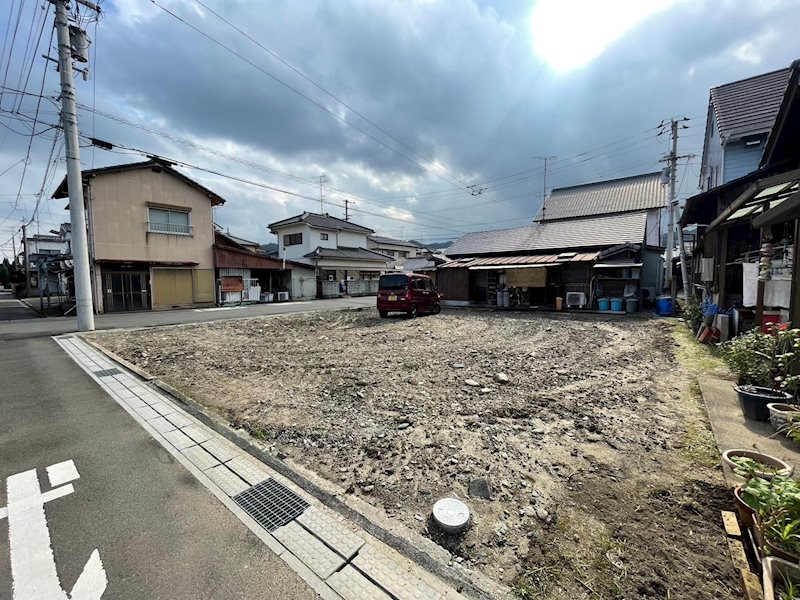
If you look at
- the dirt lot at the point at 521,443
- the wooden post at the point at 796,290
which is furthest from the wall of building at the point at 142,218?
the wooden post at the point at 796,290

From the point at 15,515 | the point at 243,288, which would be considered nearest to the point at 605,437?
the point at 15,515

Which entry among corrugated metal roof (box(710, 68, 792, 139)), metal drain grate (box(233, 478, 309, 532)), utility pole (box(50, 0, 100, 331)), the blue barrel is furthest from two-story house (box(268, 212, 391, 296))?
metal drain grate (box(233, 478, 309, 532))

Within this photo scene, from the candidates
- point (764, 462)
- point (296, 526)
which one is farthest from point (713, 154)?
point (296, 526)

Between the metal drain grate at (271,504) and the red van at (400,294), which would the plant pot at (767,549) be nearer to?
the metal drain grate at (271,504)

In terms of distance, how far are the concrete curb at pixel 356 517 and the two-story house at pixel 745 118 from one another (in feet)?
51.4

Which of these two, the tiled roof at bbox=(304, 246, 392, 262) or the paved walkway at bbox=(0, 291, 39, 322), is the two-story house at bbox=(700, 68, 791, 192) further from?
the paved walkway at bbox=(0, 291, 39, 322)

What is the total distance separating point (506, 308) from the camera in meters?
18.2

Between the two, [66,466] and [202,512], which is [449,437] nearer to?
[202,512]

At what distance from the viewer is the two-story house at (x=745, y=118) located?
11258 mm

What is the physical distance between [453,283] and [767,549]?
19268mm

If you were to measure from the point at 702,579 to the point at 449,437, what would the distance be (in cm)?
216

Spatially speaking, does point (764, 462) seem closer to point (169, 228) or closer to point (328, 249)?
point (169, 228)

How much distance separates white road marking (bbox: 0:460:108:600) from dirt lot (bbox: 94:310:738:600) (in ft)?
5.31

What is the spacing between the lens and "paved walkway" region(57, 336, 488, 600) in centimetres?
198
